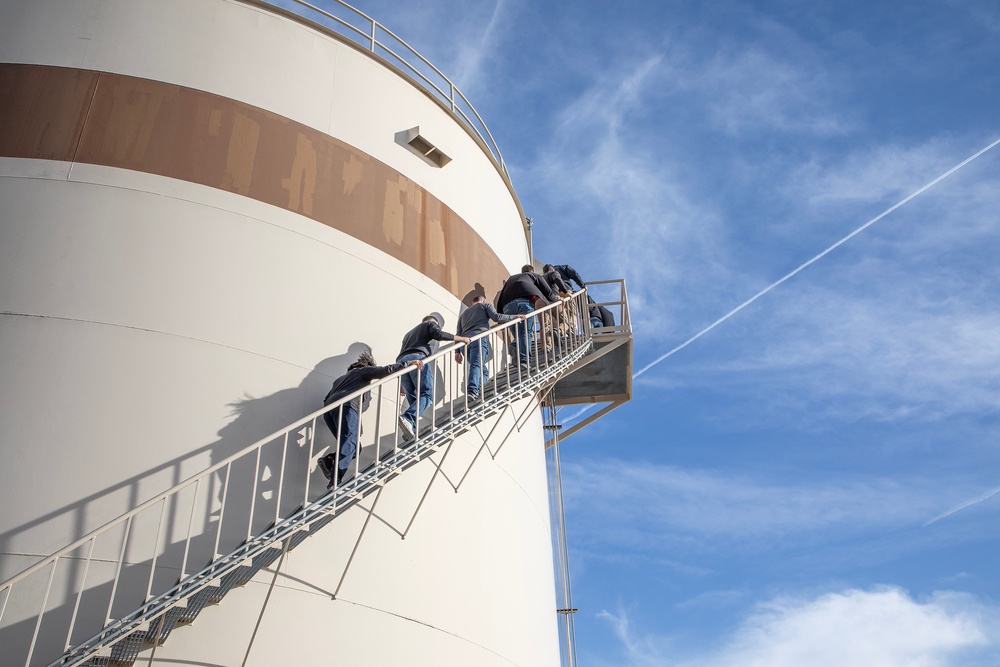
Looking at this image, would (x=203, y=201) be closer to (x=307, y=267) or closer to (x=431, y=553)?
(x=307, y=267)

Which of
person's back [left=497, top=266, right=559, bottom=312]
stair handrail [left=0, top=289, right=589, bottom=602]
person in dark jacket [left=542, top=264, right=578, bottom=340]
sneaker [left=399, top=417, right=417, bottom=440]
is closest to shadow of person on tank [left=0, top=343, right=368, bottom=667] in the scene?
stair handrail [left=0, top=289, right=589, bottom=602]

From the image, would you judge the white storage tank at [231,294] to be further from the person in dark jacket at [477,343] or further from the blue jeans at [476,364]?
the blue jeans at [476,364]

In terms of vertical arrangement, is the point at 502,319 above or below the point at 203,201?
below

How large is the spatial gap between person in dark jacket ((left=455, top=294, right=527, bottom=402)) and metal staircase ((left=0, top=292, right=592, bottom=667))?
295 millimetres

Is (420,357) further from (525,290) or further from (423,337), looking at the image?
(525,290)

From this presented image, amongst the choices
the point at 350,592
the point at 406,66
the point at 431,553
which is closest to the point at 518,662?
the point at 431,553

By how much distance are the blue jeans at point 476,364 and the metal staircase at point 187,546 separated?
0.91 ft

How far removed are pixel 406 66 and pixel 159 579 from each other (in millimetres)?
8766

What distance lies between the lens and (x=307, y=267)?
10.3 metres

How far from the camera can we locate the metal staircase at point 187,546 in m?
7.11

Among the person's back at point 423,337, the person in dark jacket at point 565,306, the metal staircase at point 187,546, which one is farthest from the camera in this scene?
the person in dark jacket at point 565,306

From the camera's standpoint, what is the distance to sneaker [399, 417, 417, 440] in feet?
28.7

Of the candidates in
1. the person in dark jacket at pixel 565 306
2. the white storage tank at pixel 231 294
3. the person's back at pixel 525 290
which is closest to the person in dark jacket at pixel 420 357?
the white storage tank at pixel 231 294

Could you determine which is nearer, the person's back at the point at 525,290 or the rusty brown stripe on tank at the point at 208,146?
the rusty brown stripe on tank at the point at 208,146
